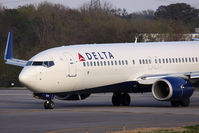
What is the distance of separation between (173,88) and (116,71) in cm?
330

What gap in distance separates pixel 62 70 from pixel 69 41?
47.0 meters

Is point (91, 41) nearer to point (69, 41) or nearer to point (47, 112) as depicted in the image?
point (69, 41)

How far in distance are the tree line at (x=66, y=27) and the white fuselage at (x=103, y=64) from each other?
1189 inches

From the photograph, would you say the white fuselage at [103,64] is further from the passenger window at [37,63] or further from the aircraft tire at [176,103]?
the aircraft tire at [176,103]

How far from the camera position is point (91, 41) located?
69.5 metres

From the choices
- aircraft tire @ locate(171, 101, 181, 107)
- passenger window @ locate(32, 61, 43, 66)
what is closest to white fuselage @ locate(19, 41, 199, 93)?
passenger window @ locate(32, 61, 43, 66)

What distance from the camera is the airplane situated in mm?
31281

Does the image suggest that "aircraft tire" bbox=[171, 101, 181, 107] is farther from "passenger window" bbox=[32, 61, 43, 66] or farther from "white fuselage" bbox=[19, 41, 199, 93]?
"passenger window" bbox=[32, 61, 43, 66]

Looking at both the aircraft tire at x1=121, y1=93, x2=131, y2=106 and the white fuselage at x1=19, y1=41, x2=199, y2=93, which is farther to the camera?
the aircraft tire at x1=121, y1=93, x2=131, y2=106

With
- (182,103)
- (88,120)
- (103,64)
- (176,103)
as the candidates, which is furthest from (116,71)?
(88,120)

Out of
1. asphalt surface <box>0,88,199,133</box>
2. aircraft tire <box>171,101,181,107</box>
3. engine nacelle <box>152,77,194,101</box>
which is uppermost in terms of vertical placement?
engine nacelle <box>152,77,194,101</box>

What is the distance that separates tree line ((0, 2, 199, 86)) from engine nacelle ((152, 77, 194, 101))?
105ft

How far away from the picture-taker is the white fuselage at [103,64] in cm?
3109

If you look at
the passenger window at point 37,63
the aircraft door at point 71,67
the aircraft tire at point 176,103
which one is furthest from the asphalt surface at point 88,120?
the aircraft tire at point 176,103
